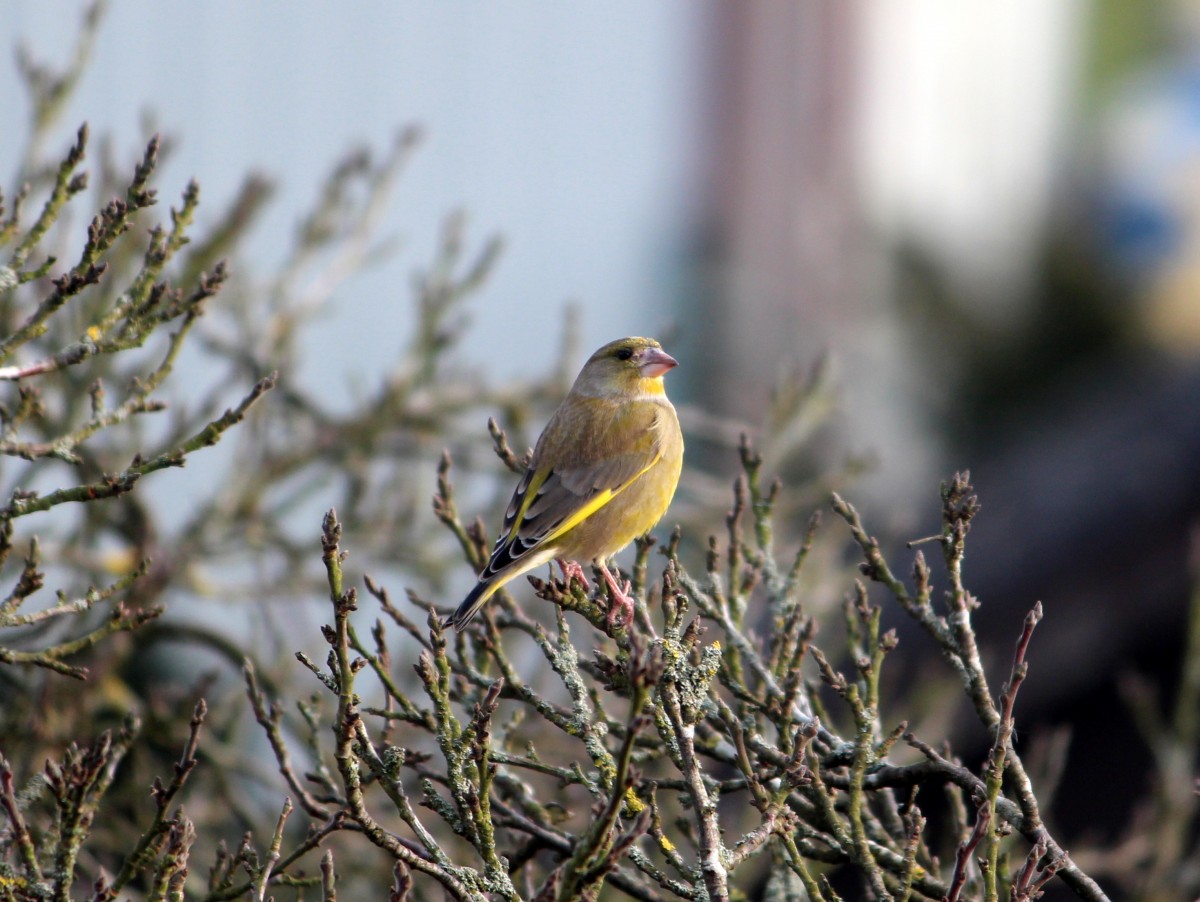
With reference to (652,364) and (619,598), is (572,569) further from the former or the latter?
(652,364)

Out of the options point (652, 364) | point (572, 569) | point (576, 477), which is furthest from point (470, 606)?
point (652, 364)

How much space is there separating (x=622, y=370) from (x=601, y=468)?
599 mm

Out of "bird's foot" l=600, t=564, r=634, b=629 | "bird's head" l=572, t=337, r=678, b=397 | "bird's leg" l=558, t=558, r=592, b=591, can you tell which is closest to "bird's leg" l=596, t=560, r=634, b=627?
"bird's foot" l=600, t=564, r=634, b=629

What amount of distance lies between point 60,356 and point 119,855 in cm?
264

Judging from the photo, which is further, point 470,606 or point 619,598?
point 619,598

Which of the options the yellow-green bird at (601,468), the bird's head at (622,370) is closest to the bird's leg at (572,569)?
the yellow-green bird at (601,468)

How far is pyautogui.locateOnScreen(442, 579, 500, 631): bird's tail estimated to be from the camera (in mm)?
3781

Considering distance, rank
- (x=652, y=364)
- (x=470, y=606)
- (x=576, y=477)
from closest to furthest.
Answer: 1. (x=470, y=606)
2. (x=576, y=477)
3. (x=652, y=364)

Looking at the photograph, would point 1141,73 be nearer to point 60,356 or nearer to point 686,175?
point 686,175

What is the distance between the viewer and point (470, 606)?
3.83 meters

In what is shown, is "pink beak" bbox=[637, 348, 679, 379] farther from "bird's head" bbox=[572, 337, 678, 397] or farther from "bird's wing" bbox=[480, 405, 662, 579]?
"bird's wing" bbox=[480, 405, 662, 579]

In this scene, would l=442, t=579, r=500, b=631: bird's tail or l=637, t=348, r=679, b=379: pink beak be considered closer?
l=442, t=579, r=500, b=631: bird's tail

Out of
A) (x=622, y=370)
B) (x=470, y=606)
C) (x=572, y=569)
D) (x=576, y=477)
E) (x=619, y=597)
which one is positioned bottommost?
(x=470, y=606)

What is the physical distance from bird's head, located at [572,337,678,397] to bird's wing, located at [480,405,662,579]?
0.49 ft
